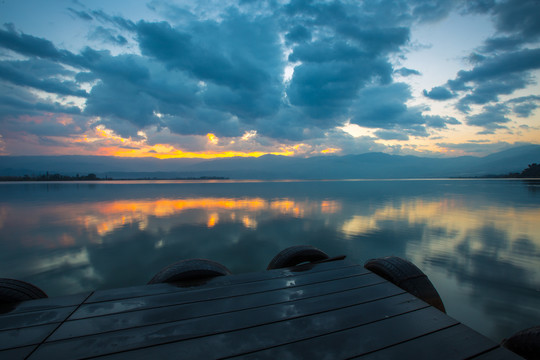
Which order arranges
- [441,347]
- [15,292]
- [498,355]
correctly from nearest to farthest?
[498,355], [441,347], [15,292]

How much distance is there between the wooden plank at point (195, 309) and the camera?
207 centimetres

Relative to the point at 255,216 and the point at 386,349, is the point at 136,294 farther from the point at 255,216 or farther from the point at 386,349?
the point at 255,216

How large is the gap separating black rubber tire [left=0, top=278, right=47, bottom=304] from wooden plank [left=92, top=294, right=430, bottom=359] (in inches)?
72.4

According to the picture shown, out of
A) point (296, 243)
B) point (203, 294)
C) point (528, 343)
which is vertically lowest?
point (296, 243)

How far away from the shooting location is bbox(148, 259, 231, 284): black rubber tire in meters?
3.19

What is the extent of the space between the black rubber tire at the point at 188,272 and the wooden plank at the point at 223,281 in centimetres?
19

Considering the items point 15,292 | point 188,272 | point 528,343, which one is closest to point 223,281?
point 188,272

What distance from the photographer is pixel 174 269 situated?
3246 mm

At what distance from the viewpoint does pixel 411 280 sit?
10.6 feet

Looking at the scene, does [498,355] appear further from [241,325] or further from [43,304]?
[43,304]

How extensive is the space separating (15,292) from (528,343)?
5.15m

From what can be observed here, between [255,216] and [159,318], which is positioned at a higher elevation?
[159,318]

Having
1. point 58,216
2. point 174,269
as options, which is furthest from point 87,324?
point 58,216

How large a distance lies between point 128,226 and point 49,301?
892 cm
